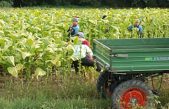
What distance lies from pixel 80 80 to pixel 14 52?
4.72ft

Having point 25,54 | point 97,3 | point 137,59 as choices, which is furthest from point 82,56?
point 97,3

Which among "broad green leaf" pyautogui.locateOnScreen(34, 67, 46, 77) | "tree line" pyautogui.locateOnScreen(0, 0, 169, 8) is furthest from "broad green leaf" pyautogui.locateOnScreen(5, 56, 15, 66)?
"tree line" pyautogui.locateOnScreen(0, 0, 169, 8)

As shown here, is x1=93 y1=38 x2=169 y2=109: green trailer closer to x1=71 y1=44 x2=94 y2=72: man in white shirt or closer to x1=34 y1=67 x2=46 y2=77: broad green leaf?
x1=34 y1=67 x2=46 y2=77: broad green leaf

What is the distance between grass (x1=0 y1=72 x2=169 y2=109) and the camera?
8680 mm

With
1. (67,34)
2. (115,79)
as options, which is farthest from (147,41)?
(67,34)

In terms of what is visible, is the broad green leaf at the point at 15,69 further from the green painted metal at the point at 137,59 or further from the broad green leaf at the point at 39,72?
the green painted metal at the point at 137,59

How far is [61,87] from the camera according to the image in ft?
32.1

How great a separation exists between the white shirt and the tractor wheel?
104 cm

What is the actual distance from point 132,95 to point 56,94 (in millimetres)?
1752

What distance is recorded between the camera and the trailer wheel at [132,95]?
8211 mm

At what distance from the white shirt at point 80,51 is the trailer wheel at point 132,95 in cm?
213

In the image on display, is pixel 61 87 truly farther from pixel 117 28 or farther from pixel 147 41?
pixel 117 28

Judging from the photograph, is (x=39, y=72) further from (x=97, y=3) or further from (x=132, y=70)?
(x=97, y=3)

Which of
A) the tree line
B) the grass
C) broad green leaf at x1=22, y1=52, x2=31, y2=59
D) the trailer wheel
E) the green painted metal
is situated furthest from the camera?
the tree line
